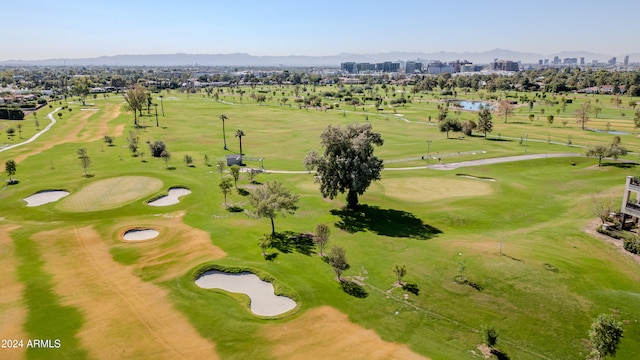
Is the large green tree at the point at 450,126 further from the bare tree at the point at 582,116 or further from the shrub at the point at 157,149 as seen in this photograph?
the shrub at the point at 157,149

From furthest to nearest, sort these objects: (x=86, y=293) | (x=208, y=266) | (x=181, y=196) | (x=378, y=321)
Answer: (x=181, y=196) → (x=208, y=266) → (x=86, y=293) → (x=378, y=321)

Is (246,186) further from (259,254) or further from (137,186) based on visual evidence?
(259,254)

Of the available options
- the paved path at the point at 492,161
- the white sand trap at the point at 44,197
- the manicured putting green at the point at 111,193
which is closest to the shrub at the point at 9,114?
the white sand trap at the point at 44,197

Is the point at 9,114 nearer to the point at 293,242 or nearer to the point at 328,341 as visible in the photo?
the point at 293,242

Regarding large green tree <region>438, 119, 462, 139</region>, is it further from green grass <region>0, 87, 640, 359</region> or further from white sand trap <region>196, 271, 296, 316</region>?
white sand trap <region>196, 271, 296, 316</region>

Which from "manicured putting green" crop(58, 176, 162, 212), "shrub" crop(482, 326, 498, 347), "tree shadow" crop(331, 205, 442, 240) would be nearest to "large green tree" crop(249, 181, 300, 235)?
"tree shadow" crop(331, 205, 442, 240)

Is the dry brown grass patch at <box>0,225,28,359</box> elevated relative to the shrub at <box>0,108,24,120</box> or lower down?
lower down

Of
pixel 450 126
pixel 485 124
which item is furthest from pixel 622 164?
pixel 450 126

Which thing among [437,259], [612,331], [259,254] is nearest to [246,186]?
[259,254]
